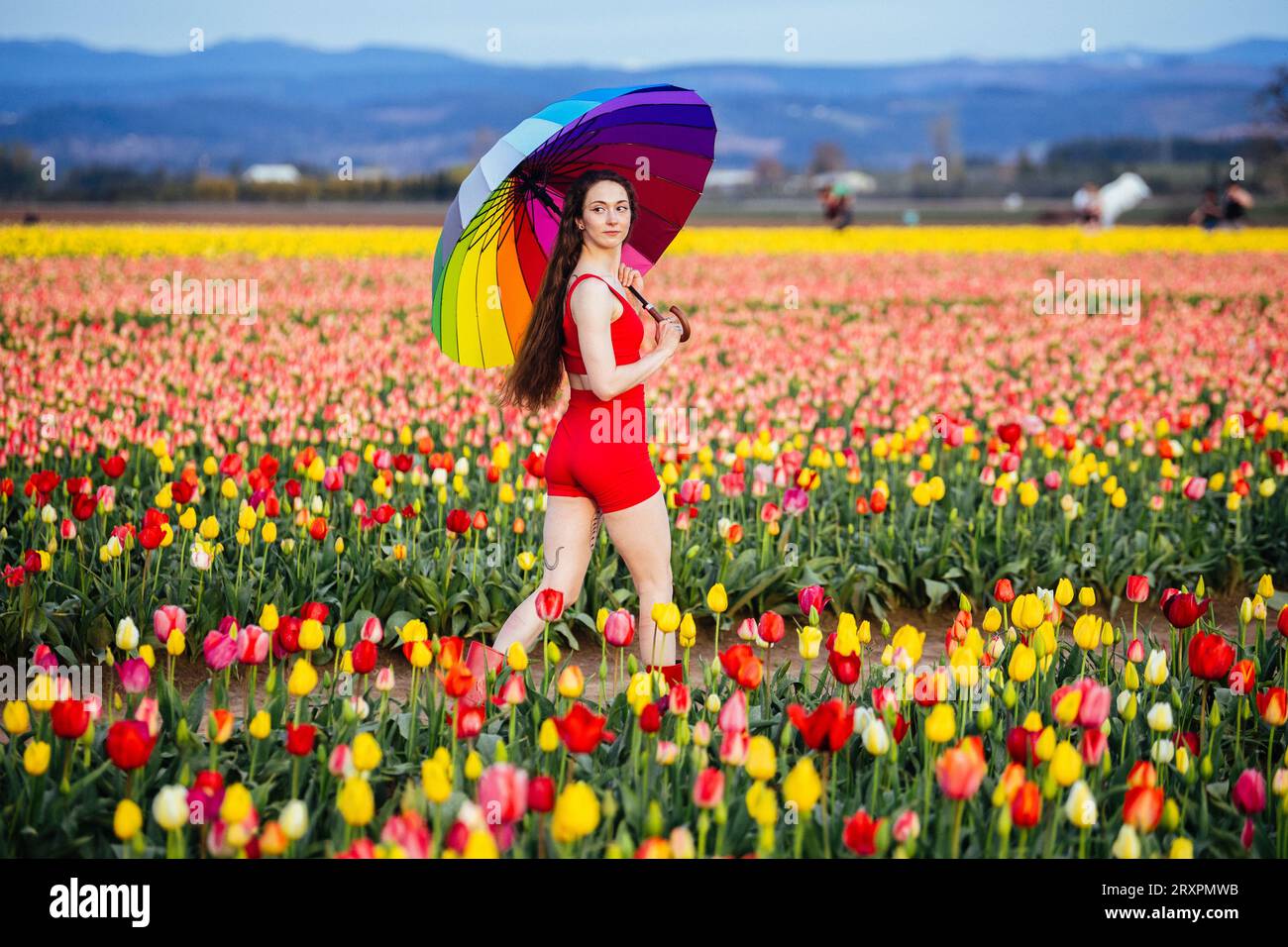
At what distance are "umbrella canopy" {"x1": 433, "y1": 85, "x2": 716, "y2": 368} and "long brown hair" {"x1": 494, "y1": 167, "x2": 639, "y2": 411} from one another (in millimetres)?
215

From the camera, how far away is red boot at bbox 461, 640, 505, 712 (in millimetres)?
3967

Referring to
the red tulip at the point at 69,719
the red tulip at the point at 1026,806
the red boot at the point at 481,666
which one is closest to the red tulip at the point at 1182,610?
the red tulip at the point at 1026,806

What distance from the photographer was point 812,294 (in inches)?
705

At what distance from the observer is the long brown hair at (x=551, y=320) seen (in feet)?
14.0

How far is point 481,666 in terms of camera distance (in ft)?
13.6

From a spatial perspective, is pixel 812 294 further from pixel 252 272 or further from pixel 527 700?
pixel 527 700

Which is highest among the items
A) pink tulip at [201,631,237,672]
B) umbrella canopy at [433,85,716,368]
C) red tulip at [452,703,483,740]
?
umbrella canopy at [433,85,716,368]

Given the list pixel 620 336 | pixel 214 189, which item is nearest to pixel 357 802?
pixel 620 336

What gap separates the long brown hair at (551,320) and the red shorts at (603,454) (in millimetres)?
110

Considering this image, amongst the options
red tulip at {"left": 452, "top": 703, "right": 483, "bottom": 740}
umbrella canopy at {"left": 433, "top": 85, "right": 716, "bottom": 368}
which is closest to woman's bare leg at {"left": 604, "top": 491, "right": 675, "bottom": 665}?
umbrella canopy at {"left": 433, "top": 85, "right": 716, "bottom": 368}

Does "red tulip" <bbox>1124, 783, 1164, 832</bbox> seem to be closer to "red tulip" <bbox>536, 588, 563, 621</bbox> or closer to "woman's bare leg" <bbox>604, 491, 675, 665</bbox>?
"red tulip" <bbox>536, 588, 563, 621</bbox>

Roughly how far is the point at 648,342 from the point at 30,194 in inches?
2097

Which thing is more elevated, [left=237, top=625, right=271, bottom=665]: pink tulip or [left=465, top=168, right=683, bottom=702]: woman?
[left=465, top=168, right=683, bottom=702]: woman
